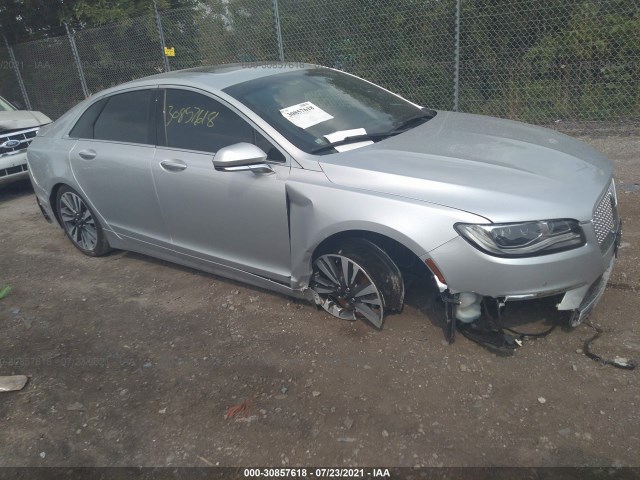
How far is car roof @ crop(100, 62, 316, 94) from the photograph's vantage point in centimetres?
379

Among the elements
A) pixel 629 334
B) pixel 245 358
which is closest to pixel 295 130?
pixel 245 358

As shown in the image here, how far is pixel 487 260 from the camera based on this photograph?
266 cm

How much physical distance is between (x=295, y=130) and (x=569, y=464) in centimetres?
237

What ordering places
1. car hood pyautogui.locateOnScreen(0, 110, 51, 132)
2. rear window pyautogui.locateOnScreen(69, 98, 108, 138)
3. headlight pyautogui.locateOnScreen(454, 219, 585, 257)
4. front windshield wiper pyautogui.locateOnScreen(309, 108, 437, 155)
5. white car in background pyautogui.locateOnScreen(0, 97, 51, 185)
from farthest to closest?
car hood pyautogui.locateOnScreen(0, 110, 51, 132)
white car in background pyautogui.locateOnScreen(0, 97, 51, 185)
rear window pyautogui.locateOnScreen(69, 98, 108, 138)
front windshield wiper pyautogui.locateOnScreen(309, 108, 437, 155)
headlight pyautogui.locateOnScreen(454, 219, 585, 257)

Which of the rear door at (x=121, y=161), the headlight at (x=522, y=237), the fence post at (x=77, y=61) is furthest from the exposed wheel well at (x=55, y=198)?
the fence post at (x=77, y=61)

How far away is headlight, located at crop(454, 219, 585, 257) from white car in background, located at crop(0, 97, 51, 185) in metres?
6.85

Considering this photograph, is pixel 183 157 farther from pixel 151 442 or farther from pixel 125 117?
pixel 151 442

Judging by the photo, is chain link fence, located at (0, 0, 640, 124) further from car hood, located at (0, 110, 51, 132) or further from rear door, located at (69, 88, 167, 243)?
rear door, located at (69, 88, 167, 243)

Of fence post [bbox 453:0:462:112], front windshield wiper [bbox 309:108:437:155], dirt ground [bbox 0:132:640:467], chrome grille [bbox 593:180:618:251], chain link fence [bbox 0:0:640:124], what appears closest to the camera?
dirt ground [bbox 0:132:640:467]

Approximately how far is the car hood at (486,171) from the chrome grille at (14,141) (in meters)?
5.98

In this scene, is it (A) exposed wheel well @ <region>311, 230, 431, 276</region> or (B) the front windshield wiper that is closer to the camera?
(A) exposed wheel well @ <region>311, 230, 431, 276</region>

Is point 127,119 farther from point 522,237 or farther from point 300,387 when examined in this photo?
point 522,237

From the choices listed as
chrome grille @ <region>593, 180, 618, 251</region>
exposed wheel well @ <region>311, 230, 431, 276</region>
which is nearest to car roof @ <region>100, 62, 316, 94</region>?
exposed wheel well @ <region>311, 230, 431, 276</region>

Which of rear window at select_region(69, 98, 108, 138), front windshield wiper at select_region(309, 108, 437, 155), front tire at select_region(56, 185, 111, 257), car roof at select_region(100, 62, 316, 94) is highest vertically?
car roof at select_region(100, 62, 316, 94)
